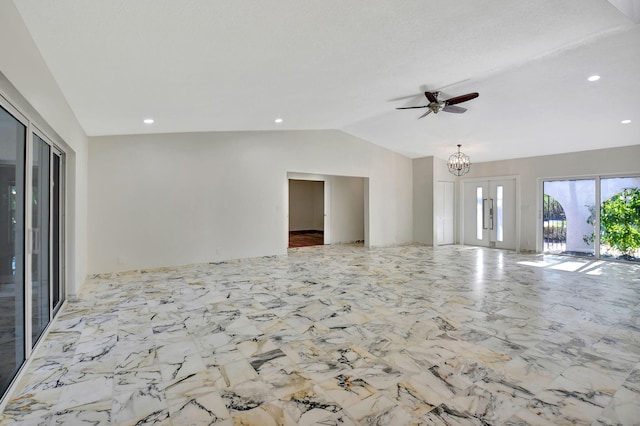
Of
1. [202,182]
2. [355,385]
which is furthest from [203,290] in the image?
[355,385]

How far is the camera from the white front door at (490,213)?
8.83 metres

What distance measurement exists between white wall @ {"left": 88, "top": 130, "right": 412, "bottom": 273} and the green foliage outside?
600 centimetres

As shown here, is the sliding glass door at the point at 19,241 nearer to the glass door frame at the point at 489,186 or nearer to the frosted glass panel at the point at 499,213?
the glass door frame at the point at 489,186

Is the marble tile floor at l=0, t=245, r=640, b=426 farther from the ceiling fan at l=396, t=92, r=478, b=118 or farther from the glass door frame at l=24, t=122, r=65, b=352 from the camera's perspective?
the ceiling fan at l=396, t=92, r=478, b=118

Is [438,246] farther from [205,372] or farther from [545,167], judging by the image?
[205,372]

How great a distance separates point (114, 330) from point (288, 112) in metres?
4.01

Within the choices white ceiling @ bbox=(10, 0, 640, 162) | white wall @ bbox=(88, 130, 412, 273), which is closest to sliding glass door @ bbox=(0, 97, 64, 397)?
white ceiling @ bbox=(10, 0, 640, 162)

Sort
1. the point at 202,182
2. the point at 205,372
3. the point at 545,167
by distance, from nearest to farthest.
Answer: the point at 205,372 → the point at 202,182 → the point at 545,167

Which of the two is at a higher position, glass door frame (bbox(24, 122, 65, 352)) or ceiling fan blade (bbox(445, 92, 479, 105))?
ceiling fan blade (bbox(445, 92, 479, 105))

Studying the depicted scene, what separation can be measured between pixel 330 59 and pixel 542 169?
7.37 meters

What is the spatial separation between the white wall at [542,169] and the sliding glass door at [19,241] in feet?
32.1

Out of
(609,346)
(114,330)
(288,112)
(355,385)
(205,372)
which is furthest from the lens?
(288,112)

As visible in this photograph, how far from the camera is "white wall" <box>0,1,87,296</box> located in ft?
6.04

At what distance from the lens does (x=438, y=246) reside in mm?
9422
